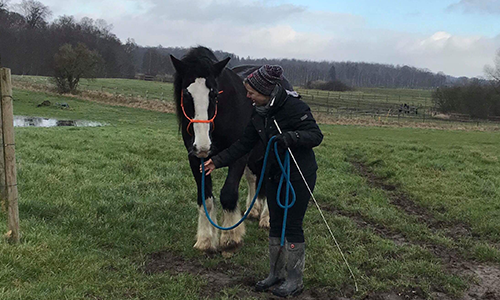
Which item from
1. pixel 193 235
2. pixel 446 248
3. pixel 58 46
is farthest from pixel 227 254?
pixel 58 46

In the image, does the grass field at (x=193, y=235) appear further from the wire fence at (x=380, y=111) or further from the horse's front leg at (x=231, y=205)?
the wire fence at (x=380, y=111)

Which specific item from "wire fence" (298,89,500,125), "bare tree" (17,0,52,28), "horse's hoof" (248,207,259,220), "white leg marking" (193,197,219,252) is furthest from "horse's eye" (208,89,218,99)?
"bare tree" (17,0,52,28)

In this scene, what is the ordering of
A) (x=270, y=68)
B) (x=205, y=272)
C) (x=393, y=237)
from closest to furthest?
(x=270, y=68)
(x=205, y=272)
(x=393, y=237)

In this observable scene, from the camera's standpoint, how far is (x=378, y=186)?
943 centimetres

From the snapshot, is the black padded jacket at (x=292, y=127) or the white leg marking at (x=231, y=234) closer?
the black padded jacket at (x=292, y=127)

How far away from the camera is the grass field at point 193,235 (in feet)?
12.4

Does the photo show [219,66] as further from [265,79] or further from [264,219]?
[264,219]

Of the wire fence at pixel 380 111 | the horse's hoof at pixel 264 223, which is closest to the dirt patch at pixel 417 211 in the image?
the horse's hoof at pixel 264 223

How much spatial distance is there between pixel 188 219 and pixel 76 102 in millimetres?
29483

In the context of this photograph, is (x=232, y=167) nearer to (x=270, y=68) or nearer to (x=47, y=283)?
(x=270, y=68)

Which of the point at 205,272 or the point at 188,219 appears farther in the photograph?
the point at 188,219

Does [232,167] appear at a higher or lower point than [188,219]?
higher

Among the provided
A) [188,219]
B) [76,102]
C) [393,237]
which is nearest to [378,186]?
[393,237]

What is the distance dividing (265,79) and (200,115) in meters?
0.85
